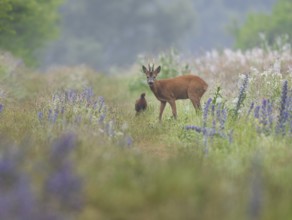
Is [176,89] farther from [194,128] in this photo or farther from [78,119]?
[78,119]

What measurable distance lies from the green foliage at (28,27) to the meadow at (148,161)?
8797 mm

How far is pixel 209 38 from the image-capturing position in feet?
262

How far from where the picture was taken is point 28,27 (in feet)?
82.5

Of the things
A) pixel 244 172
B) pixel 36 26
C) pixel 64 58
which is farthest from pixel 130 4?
pixel 244 172

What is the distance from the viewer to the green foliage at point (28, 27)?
19853 mm

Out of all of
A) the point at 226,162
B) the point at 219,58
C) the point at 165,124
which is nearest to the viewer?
the point at 226,162

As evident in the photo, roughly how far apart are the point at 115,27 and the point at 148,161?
155ft

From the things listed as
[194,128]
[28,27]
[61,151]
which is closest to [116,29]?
[28,27]

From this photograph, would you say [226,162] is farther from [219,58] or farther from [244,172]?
[219,58]

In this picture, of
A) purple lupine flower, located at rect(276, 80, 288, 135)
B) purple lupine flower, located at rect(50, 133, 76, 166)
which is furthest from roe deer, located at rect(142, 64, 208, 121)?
purple lupine flower, located at rect(50, 133, 76, 166)

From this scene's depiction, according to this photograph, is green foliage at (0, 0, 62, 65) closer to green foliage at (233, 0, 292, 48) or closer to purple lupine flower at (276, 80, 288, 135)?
purple lupine flower at (276, 80, 288, 135)

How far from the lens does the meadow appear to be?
174 inches

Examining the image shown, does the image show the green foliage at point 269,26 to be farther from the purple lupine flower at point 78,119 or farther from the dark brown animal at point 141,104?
A: the purple lupine flower at point 78,119

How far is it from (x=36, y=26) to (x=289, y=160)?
20.8 m
